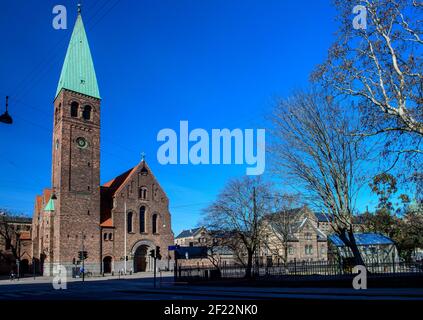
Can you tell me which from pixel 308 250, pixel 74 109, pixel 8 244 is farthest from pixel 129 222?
pixel 308 250

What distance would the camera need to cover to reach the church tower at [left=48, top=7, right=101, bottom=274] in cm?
5472

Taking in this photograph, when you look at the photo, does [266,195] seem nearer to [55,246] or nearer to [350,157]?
[350,157]

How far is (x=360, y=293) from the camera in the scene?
16844 millimetres

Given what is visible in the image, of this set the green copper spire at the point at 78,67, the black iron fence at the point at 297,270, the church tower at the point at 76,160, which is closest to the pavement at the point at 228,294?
the black iron fence at the point at 297,270

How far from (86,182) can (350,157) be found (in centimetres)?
4400

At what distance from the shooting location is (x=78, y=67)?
198 feet

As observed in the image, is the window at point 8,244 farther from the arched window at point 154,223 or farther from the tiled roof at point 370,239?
the tiled roof at point 370,239

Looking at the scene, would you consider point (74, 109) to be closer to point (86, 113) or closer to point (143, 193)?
point (86, 113)

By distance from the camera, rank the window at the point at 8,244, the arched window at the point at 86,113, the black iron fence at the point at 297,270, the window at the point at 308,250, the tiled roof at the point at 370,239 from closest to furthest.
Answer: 1. the black iron fence at the point at 297,270
2. the tiled roof at the point at 370,239
3. the arched window at the point at 86,113
4. the window at the point at 8,244
5. the window at the point at 308,250

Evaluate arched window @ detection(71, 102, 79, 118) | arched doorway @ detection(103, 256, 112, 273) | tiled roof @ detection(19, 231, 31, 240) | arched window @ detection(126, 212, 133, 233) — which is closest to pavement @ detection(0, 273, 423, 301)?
arched doorway @ detection(103, 256, 112, 273)

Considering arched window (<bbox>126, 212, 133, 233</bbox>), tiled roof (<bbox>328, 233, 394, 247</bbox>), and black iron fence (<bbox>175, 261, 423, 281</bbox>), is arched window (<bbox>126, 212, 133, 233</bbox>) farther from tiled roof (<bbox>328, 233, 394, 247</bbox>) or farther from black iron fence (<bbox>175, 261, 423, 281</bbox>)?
tiled roof (<bbox>328, 233, 394, 247</bbox>)

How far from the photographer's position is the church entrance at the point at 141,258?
63156 mm

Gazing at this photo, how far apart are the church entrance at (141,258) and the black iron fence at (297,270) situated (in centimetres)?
2997

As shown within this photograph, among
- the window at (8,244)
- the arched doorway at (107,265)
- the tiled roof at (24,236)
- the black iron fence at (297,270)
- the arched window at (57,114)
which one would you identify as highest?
the arched window at (57,114)
